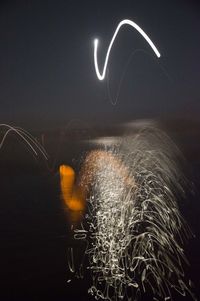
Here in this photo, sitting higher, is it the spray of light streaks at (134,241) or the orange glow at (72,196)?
the spray of light streaks at (134,241)

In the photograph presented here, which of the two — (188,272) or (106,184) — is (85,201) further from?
(188,272)

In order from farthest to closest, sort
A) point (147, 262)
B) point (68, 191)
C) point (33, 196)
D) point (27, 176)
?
point (27, 176) → point (68, 191) → point (33, 196) → point (147, 262)

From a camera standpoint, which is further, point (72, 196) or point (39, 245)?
point (72, 196)

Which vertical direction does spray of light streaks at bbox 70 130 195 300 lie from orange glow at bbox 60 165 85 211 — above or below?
above

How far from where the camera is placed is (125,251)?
2202cm

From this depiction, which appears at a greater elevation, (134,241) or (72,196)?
(134,241)

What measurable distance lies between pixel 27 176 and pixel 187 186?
86.1 ft

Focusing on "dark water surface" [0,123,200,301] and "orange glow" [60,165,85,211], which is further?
"orange glow" [60,165,85,211]

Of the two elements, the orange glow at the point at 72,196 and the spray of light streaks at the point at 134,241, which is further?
the orange glow at the point at 72,196

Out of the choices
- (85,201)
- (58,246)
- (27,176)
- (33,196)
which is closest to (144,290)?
(58,246)

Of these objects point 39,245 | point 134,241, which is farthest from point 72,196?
point 134,241

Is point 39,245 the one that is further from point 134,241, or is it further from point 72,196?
point 72,196

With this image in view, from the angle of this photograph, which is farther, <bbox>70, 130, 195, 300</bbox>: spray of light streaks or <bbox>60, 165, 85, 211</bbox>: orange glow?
<bbox>60, 165, 85, 211</bbox>: orange glow

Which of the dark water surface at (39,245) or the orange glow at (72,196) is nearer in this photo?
the dark water surface at (39,245)
